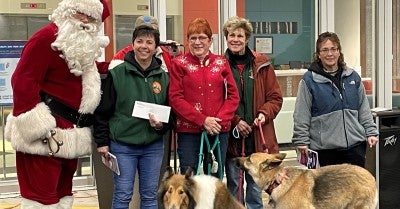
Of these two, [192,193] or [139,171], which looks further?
[139,171]

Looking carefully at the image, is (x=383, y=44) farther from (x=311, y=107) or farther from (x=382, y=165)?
(x=311, y=107)

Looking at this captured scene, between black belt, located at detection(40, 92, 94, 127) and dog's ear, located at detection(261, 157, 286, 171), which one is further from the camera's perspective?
dog's ear, located at detection(261, 157, 286, 171)

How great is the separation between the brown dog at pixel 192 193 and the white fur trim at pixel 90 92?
0.67m

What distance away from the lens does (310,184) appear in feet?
14.8

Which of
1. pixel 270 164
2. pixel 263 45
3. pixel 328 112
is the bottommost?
pixel 270 164

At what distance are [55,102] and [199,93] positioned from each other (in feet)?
3.44

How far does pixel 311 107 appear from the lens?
5035mm

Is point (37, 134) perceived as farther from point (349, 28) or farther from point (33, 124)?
point (349, 28)

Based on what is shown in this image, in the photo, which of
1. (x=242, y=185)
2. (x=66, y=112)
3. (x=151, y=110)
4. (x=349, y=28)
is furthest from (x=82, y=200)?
(x=349, y=28)

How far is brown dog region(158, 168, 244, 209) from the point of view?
4.06 m

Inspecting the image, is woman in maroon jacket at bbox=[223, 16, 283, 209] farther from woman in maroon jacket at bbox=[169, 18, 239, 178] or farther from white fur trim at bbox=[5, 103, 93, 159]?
white fur trim at bbox=[5, 103, 93, 159]

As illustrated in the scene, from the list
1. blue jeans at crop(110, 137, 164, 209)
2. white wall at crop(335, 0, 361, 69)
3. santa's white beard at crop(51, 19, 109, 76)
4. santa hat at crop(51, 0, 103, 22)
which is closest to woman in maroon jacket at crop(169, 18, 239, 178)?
blue jeans at crop(110, 137, 164, 209)

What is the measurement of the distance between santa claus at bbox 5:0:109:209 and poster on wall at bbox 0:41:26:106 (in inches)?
128

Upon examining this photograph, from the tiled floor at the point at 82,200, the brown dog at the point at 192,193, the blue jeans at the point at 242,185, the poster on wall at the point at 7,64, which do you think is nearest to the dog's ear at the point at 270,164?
the brown dog at the point at 192,193
